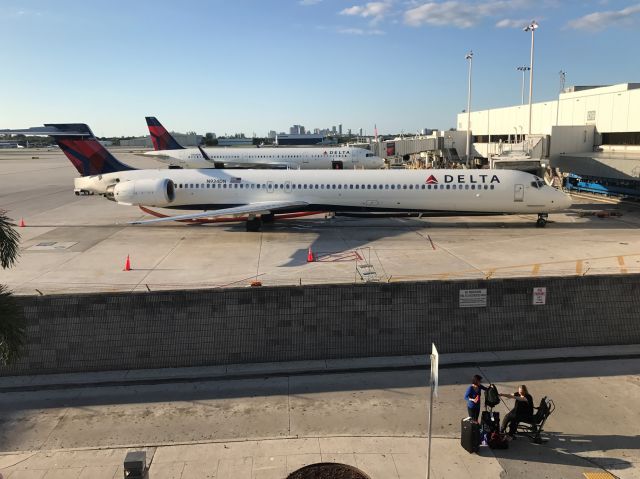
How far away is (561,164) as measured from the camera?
3575cm

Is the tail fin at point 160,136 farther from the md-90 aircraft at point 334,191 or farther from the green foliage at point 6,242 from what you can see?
the green foliage at point 6,242

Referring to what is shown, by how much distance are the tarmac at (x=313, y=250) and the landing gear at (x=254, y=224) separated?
68cm

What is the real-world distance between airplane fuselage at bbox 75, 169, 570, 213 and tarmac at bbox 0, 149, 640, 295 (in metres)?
1.26

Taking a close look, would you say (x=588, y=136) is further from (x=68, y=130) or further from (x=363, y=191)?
(x=68, y=130)

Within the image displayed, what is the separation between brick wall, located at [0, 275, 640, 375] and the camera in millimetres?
10562

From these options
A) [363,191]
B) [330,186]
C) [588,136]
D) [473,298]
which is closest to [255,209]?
[330,186]

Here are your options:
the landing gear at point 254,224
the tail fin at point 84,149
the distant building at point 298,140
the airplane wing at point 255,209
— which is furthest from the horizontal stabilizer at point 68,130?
the distant building at point 298,140

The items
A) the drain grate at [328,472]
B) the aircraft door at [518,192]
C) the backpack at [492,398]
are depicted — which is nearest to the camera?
the drain grate at [328,472]

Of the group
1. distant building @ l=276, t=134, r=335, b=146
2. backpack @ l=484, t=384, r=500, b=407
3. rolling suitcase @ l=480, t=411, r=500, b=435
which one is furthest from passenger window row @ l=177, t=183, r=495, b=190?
distant building @ l=276, t=134, r=335, b=146

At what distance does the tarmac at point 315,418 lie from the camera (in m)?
7.66

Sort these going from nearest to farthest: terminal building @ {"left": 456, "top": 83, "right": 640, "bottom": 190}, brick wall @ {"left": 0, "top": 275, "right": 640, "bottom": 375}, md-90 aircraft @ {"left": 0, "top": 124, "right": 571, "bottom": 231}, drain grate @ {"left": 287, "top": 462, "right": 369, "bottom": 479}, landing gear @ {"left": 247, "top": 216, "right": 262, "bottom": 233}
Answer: drain grate @ {"left": 287, "top": 462, "right": 369, "bottom": 479} < brick wall @ {"left": 0, "top": 275, "right": 640, "bottom": 375} < md-90 aircraft @ {"left": 0, "top": 124, "right": 571, "bottom": 231} < landing gear @ {"left": 247, "top": 216, "right": 262, "bottom": 233} < terminal building @ {"left": 456, "top": 83, "right": 640, "bottom": 190}

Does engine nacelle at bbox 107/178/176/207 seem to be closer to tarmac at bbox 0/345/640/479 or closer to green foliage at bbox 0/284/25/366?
tarmac at bbox 0/345/640/479

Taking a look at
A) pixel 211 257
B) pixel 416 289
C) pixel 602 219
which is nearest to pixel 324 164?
pixel 602 219

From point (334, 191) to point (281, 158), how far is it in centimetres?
2921
